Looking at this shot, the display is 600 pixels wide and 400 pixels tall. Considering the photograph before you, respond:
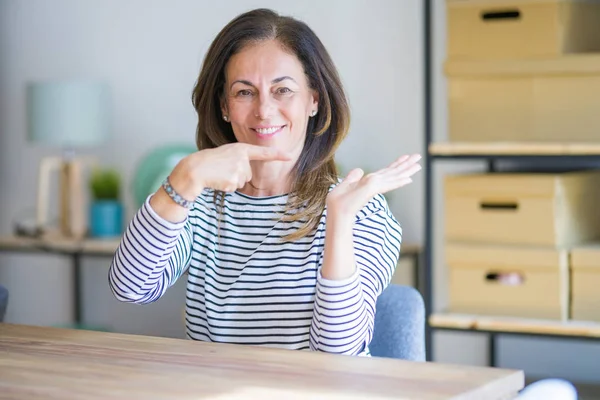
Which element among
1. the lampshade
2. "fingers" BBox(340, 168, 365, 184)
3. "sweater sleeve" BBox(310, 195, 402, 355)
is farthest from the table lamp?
"fingers" BBox(340, 168, 365, 184)

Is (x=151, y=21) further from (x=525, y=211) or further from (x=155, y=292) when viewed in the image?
(x=155, y=292)

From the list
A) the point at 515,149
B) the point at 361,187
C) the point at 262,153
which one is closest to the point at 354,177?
the point at 361,187

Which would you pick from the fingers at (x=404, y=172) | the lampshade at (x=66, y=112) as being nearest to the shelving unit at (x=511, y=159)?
the fingers at (x=404, y=172)

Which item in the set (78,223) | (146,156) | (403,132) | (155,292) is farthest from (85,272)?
(155,292)

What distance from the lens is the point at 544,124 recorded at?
9.01 feet

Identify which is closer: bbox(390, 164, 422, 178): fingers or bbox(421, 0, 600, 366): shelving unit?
bbox(390, 164, 422, 178): fingers

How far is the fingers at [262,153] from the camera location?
1.54 m

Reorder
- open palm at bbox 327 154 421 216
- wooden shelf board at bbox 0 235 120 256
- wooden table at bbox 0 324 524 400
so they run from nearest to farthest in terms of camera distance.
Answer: wooden table at bbox 0 324 524 400
open palm at bbox 327 154 421 216
wooden shelf board at bbox 0 235 120 256

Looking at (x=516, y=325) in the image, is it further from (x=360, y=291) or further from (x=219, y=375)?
(x=219, y=375)

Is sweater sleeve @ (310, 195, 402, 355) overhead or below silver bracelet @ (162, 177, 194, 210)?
below

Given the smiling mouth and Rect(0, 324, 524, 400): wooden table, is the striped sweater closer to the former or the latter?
the smiling mouth

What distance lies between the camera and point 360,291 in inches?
58.9

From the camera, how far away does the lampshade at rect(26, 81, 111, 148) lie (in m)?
3.60

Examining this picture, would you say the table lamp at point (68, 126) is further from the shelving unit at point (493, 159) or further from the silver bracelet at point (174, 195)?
the silver bracelet at point (174, 195)
